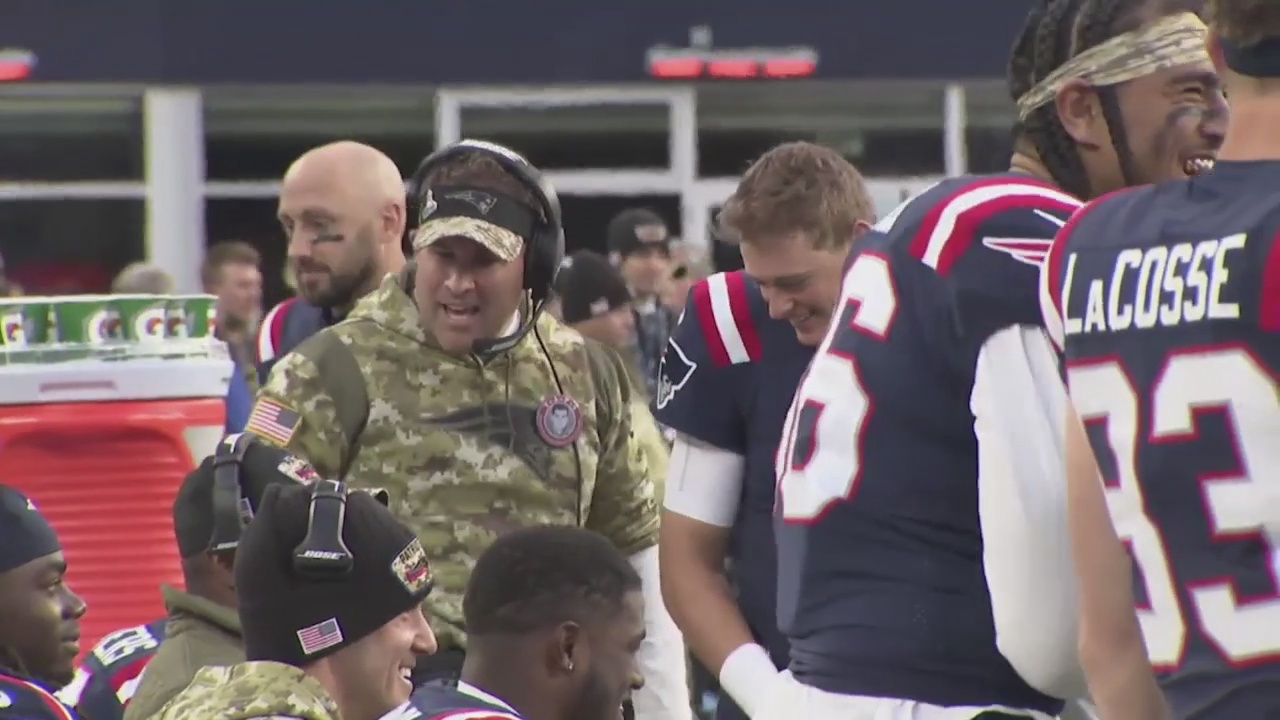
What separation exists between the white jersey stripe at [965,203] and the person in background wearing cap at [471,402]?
70.8 inches

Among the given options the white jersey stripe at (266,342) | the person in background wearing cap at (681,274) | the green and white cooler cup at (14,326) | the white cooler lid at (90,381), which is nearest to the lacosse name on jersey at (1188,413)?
the white cooler lid at (90,381)

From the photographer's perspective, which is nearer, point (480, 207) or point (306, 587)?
point (306, 587)

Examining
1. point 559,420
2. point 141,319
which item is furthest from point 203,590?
point 141,319

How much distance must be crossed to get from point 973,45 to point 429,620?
11864mm

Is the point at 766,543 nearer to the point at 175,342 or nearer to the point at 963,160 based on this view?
the point at 175,342

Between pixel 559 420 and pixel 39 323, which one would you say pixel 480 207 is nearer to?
pixel 559 420

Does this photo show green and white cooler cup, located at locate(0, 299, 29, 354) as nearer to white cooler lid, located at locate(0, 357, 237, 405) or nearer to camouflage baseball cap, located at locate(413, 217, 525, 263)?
white cooler lid, located at locate(0, 357, 237, 405)

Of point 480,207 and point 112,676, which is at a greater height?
point 480,207

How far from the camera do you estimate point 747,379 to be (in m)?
4.71

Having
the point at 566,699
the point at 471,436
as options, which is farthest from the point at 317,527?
the point at 471,436

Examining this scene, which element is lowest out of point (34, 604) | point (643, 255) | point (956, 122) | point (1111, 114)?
point (34, 604)

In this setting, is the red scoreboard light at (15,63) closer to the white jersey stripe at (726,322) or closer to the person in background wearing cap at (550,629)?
the white jersey stripe at (726,322)

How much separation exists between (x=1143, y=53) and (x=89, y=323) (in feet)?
12.0

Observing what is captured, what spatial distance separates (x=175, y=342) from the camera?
632 cm
